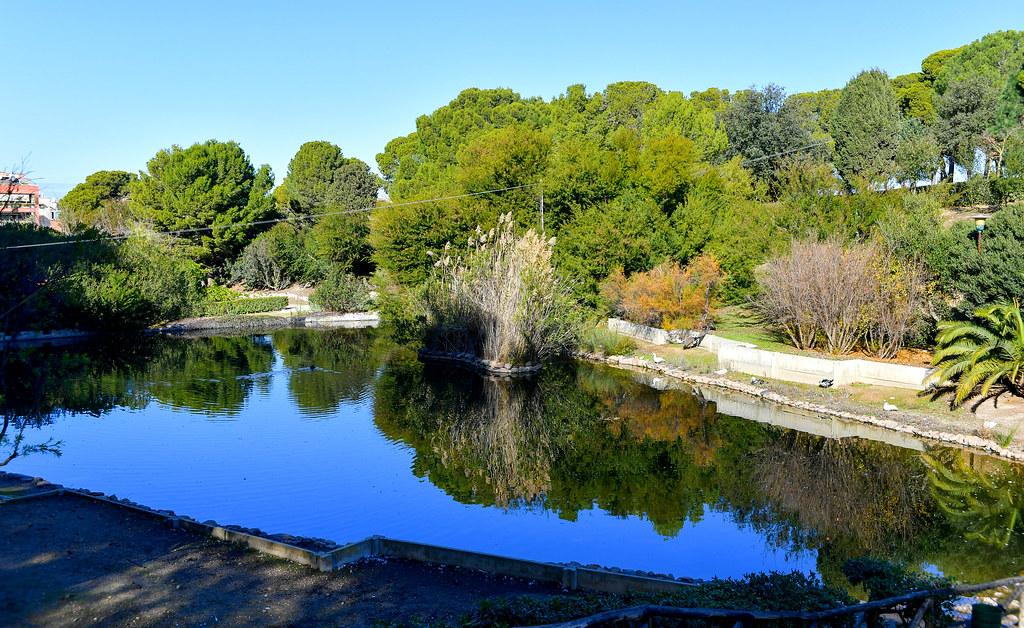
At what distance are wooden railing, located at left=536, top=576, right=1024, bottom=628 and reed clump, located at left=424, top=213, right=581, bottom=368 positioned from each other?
20.2 m

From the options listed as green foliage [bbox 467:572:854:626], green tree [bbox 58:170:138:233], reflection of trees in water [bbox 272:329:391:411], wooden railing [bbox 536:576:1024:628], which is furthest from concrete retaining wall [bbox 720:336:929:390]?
green tree [bbox 58:170:138:233]

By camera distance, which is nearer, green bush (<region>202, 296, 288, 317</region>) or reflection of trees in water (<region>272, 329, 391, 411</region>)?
reflection of trees in water (<region>272, 329, 391, 411</region>)

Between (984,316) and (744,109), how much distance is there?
38808 mm

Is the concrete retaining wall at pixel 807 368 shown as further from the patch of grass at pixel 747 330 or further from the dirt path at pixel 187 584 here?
the dirt path at pixel 187 584

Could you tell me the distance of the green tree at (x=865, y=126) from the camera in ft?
149

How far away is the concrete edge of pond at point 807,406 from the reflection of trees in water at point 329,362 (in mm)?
9574

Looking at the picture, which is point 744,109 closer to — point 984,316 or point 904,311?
point 904,311

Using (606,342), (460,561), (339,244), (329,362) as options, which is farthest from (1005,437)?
(339,244)

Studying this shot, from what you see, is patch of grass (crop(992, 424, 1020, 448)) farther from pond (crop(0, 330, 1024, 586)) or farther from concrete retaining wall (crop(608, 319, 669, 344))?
concrete retaining wall (crop(608, 319, 669, 344))

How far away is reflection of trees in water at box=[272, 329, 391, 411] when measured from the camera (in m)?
22.2

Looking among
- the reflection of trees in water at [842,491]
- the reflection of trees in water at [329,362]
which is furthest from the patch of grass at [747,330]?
the reflection of trees in water at [329,362]

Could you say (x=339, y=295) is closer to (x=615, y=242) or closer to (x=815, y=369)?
(x=615, y=242)

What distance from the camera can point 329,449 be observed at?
1619cm

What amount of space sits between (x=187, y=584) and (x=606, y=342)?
77.7 ft
